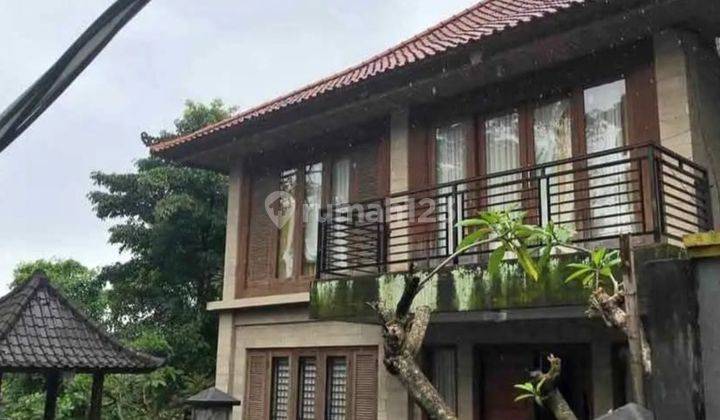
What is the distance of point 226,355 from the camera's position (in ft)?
35.2

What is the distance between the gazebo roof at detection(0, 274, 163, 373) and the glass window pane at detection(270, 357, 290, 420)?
8.65ft

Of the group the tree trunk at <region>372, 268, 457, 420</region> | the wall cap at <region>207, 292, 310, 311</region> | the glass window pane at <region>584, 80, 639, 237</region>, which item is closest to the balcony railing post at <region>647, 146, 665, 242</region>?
the glass window pane at <region>584, 80, 639, 237</region>

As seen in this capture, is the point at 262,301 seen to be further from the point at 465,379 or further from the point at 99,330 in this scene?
the point at 465,379

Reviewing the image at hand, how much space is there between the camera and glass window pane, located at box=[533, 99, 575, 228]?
7484 mm

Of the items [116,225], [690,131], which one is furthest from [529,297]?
[116,225]

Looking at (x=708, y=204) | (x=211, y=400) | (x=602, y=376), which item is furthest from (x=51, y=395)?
(x=708, y=204)

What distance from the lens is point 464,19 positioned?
33.0ft

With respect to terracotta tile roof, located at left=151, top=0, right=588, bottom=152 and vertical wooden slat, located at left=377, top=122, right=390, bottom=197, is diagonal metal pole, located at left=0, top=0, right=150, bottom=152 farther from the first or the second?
vertical wooden slat, located at left=377, top=122, right=390, bottom=197

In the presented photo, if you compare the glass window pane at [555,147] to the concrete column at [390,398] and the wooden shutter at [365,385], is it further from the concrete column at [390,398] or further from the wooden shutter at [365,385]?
the wooden shutter at [365,385]

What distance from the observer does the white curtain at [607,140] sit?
7.11 metres

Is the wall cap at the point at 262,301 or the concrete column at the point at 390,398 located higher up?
the wall cap at the point at 262,301

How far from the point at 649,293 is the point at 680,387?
0.38m

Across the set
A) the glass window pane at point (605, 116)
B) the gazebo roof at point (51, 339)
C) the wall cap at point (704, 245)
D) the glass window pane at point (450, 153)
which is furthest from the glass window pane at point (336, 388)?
the wall cap at point (704, 245)

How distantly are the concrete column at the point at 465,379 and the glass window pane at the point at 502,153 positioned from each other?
1636 mm
